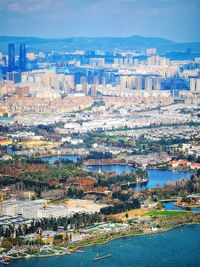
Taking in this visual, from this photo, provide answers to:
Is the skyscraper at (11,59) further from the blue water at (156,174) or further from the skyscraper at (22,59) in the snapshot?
the blue water at (156,174)

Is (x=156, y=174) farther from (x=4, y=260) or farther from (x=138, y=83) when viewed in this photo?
(x=138, y=83)

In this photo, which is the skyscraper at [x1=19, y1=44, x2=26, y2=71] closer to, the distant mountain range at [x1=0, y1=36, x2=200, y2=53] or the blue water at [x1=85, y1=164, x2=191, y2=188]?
the distant mountain range at [x1=0, y1=36, x2=200, y2=53]

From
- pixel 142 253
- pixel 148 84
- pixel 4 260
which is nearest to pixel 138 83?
pixel 148 84

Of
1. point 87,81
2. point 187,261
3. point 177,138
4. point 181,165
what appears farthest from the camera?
point 87,81

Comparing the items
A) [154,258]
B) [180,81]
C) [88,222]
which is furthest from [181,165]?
[180,81]

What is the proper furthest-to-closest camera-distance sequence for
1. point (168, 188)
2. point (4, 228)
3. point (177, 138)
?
point (177, 138)
point (168, 188)
point (4, 228)

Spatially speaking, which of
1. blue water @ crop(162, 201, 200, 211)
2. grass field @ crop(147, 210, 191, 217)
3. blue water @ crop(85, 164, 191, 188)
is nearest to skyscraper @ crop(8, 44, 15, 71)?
blue water @ crop(85, 164, 191, 188)

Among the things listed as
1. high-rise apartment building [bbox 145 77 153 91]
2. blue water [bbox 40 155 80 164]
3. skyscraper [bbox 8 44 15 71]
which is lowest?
blue water [bbox 40 155 80 164]

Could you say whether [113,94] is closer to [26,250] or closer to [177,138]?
[177,138]
